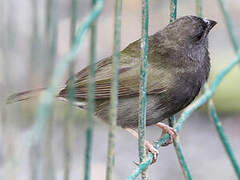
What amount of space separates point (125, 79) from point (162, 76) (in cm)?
19

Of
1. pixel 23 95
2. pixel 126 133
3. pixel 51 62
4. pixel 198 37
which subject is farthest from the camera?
pixel 126 133

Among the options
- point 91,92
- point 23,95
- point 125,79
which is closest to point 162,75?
point 125,79

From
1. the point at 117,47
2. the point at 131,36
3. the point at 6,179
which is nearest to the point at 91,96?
the point at 117,47

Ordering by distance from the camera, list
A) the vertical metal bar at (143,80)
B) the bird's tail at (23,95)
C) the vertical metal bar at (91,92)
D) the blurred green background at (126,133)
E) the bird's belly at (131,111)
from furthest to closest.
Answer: the blurred green background at (126,133) < the bird's belly at (131,111) < the bird's tail at (23,95) < the vertical metal bar at (143,80) < the vertical metal bar at (91,92)

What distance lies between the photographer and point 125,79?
3.20 metres

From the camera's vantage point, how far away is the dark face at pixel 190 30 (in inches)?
124

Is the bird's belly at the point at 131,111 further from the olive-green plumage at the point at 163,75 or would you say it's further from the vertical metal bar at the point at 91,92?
the vertical metal bar at the point at 91,92

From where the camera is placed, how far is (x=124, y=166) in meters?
4.79

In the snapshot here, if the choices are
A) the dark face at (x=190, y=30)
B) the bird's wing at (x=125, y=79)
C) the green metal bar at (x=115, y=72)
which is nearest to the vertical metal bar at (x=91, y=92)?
the green metal bar at (x=115, y=72)

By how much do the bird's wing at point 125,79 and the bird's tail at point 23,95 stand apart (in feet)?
0.54

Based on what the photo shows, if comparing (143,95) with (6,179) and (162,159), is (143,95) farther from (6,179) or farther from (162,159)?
(162,159)

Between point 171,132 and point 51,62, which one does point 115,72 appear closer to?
point 51,62

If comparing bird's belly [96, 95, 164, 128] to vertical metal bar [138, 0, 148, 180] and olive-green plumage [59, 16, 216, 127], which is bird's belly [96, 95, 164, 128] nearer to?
olive-green plumage [59, 16, 216, 127]

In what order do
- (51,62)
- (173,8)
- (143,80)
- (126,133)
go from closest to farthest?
(51,62) → (143,80) → (173,8) → (126,133)
